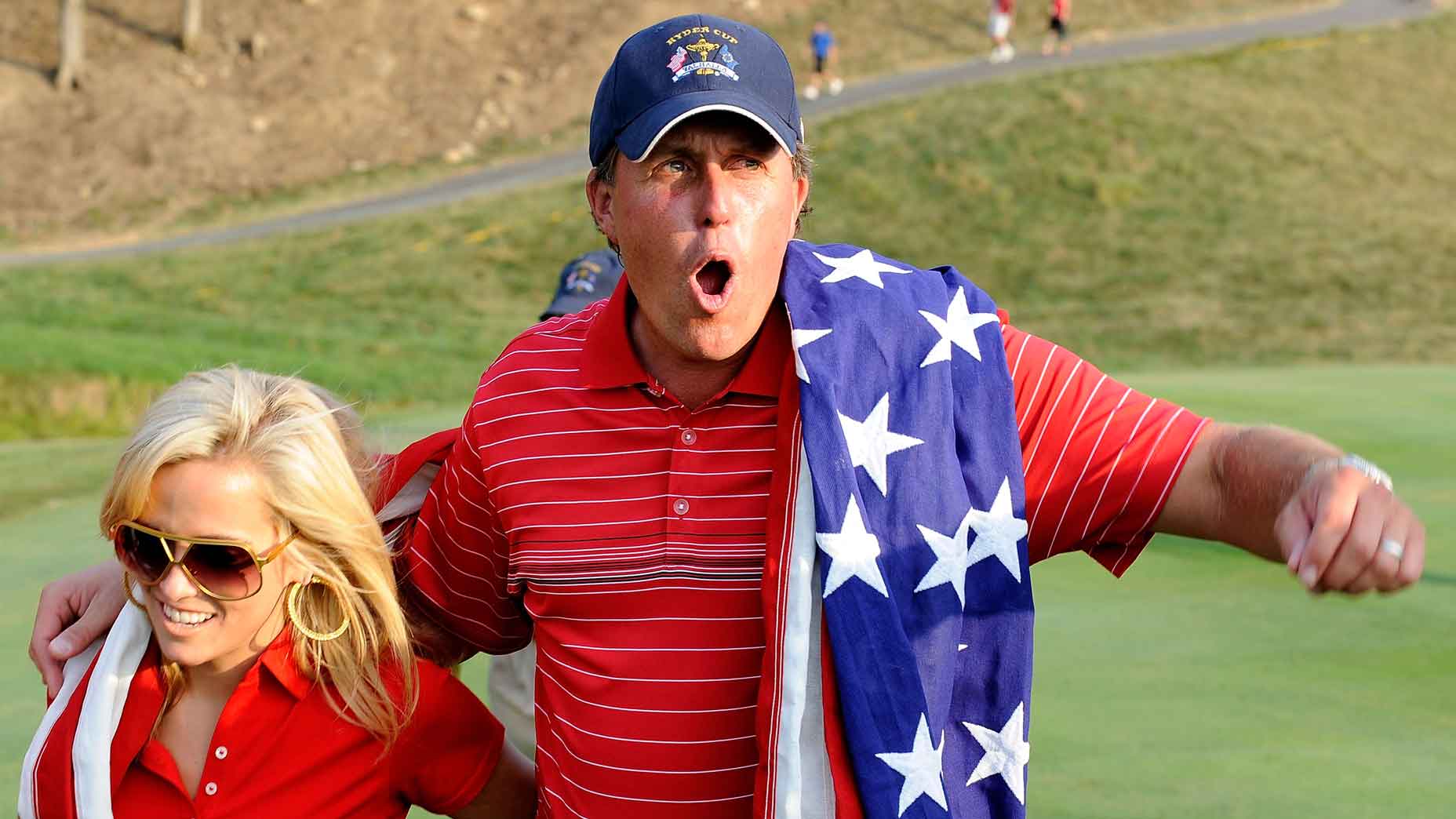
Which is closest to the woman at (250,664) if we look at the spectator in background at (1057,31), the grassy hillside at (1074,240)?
the grassy hillside at (1074,240)

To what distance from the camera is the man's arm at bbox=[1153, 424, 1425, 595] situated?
1.83 meters

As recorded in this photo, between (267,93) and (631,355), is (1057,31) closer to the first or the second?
(267,93)

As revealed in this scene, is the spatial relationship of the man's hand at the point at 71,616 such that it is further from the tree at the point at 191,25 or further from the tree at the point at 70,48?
the tree at the point at 191,25

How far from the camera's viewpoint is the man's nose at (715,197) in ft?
7.55

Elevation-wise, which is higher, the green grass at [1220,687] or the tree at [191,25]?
the tree at [191,25]

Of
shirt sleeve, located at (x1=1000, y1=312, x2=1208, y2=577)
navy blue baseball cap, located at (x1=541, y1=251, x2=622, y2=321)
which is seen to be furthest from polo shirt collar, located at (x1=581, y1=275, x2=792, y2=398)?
navy blue baseball cap, located at (x1=541, y1=251, x2=622, y2=321)

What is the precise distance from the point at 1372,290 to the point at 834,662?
60.1 ft

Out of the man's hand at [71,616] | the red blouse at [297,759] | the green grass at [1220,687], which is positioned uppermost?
the man's hand at [71,616]

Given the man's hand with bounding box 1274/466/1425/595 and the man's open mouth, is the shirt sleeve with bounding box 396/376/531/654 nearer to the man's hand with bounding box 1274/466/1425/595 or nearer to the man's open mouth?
the man's open mouth

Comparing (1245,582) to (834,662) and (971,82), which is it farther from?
(971,82)

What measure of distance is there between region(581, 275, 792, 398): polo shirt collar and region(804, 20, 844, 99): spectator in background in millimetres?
25424

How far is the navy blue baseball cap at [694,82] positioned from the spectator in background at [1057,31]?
27295 mm

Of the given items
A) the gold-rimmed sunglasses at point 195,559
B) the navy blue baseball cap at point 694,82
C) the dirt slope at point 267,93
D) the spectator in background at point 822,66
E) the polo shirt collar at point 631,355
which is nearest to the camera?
the navy blue baseball cap at point 694,82

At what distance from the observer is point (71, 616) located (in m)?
2.70
